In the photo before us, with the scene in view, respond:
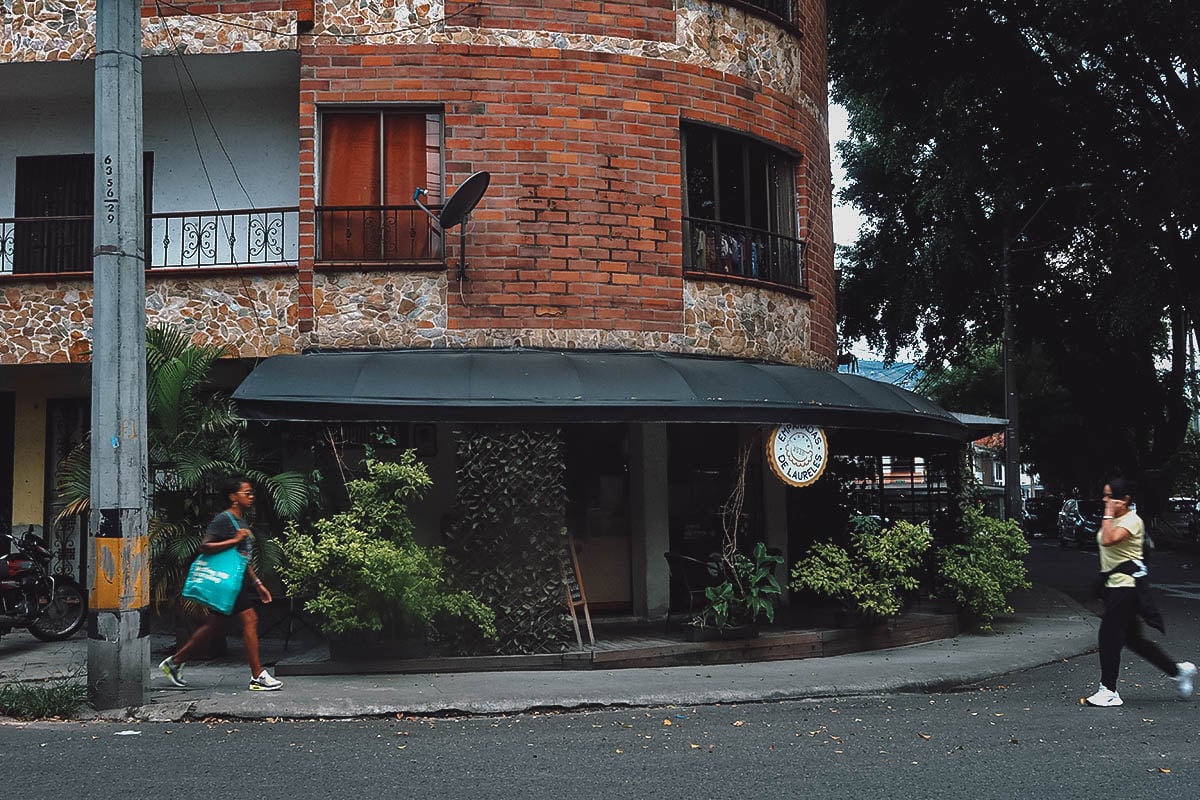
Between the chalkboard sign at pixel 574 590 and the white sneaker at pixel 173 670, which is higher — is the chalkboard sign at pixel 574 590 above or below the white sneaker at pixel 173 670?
above

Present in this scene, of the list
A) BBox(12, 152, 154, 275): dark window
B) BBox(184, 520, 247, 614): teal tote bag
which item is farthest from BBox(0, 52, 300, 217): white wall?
BBox(184, 520, 247, 614): teal tote bag

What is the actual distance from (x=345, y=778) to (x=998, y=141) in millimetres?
19101

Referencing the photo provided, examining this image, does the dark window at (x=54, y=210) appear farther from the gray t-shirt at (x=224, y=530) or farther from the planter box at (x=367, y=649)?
the planter box at (x=367, y=649)

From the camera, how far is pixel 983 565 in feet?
45.0

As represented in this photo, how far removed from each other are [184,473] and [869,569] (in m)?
6.83

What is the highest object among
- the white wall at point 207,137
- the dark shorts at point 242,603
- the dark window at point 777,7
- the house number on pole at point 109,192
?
the dark window at point 777,7

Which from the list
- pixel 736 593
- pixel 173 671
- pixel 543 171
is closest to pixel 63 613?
pixel 173 671

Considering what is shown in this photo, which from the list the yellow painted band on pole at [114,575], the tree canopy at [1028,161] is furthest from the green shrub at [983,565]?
the yellow painted band on pole at [114,575]

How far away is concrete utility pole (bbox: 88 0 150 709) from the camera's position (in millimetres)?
8812

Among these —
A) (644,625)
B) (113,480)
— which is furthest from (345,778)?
(644,625)

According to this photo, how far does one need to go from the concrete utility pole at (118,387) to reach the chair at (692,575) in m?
5.48

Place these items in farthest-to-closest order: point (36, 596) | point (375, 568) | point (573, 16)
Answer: point (573, 16), point (36, 596), point (375, 568)

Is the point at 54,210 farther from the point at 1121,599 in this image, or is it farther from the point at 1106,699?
the point at 1106,699

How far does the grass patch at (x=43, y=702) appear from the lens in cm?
860
